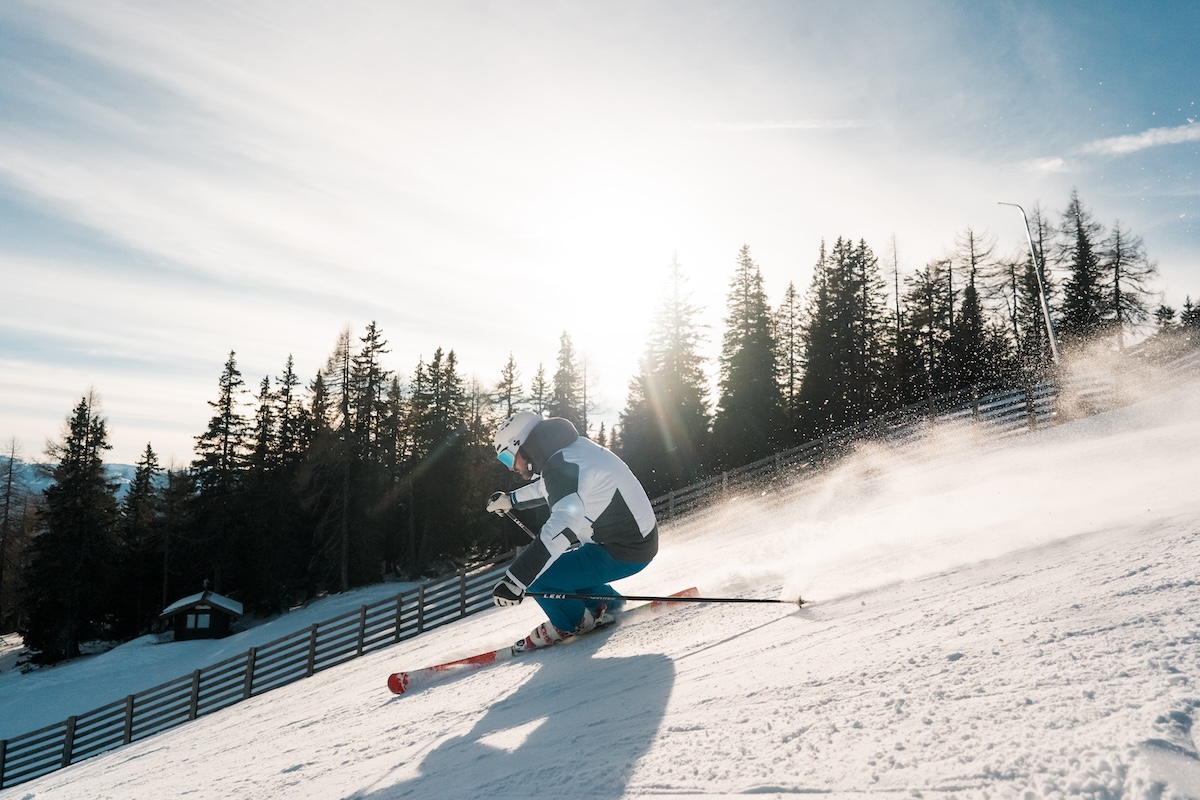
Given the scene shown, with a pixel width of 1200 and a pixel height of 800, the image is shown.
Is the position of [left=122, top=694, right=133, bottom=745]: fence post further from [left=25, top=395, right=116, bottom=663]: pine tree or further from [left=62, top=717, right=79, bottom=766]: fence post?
[left=25, top=395, right=116, bottom=663]: pine tree

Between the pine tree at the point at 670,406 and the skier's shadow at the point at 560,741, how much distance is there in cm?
3372

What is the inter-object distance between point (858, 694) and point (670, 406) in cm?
3769

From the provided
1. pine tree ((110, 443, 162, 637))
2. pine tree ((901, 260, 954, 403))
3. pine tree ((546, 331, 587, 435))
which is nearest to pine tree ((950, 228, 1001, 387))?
pine tree ((901, 260, 954, 403))

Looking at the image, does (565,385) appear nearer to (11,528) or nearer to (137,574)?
(137,574)

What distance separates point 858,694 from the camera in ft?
10.4

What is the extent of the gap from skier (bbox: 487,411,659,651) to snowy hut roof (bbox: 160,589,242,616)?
37.5 m

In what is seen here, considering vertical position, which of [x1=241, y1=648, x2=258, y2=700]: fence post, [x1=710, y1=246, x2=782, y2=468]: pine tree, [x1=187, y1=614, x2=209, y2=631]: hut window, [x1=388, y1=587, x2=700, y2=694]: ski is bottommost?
[x1=187, y1=614, x2=209, y2=631]: hut window

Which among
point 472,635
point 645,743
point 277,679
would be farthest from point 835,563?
point 277,679

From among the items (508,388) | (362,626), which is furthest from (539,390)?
(362,626)

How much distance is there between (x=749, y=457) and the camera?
38.6 m

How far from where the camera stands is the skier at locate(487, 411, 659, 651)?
18.3ft

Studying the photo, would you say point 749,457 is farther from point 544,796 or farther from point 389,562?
point 544,796

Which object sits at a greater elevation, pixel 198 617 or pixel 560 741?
pixel 560 741

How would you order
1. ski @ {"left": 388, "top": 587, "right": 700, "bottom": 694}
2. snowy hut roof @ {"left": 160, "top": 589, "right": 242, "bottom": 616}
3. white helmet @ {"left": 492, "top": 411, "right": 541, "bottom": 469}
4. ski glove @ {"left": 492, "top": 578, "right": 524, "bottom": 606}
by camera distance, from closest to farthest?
ski glove @ {"left": 492, "top": 578, "right": 524, "bottom": 606}
white helmet @ {"left": 492, "top": 411, "right": 541, "bottom": 469}
ski @ {"left": 388, "top": 587, "right": 700, "bottom": 694}
snowy hut roof @ {"left": 160, "top": 589, "right": 242, "bottom": 616}
